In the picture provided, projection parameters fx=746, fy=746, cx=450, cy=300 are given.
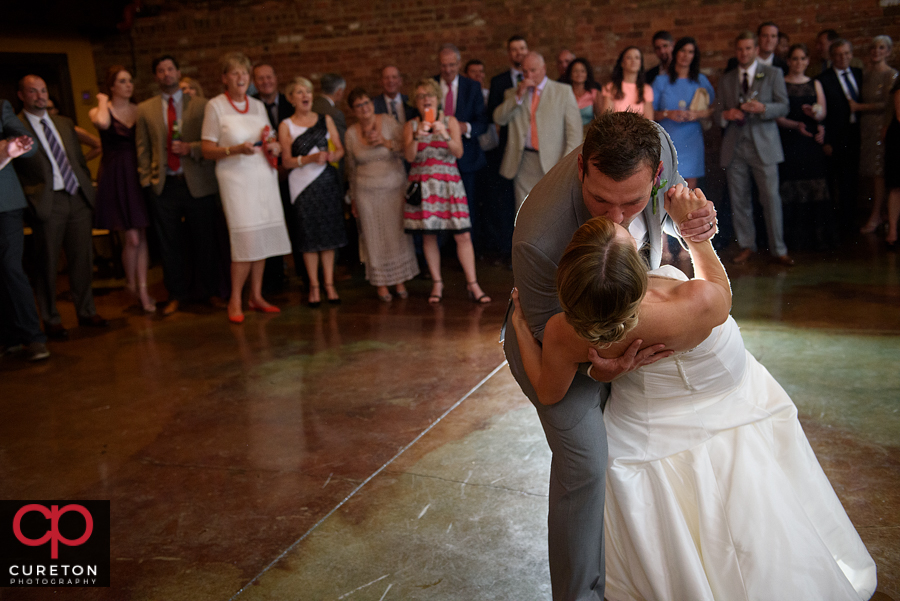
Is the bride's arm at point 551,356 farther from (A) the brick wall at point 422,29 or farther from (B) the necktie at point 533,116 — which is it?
(A) the brick wall at point 422,29

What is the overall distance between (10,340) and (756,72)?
19.4 feet

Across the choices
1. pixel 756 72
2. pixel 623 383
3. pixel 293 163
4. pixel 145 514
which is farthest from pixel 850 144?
pixel 145 514

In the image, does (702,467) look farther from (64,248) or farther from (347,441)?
(64,248)

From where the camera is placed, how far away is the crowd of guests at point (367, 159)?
17.2ft

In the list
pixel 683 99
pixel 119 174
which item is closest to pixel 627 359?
pixel 683 99

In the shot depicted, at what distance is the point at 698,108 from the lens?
20.1 feet

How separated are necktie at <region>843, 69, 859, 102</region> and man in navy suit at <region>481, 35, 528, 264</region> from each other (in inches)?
111

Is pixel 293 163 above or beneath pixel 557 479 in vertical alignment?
above

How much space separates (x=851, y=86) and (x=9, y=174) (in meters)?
6.69

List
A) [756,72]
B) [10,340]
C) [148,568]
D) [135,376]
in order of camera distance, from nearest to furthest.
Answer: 1. [148,568]
2. [135,376]
3. [10,340]
4. [756,72]

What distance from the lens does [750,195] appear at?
20.9ft

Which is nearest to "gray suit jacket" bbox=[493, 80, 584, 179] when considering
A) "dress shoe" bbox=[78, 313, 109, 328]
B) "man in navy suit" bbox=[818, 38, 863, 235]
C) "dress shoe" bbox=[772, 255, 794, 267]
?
"dress shoe" bbox=[772, 255, 794, 267]

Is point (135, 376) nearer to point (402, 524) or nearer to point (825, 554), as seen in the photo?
point (402, 524)
